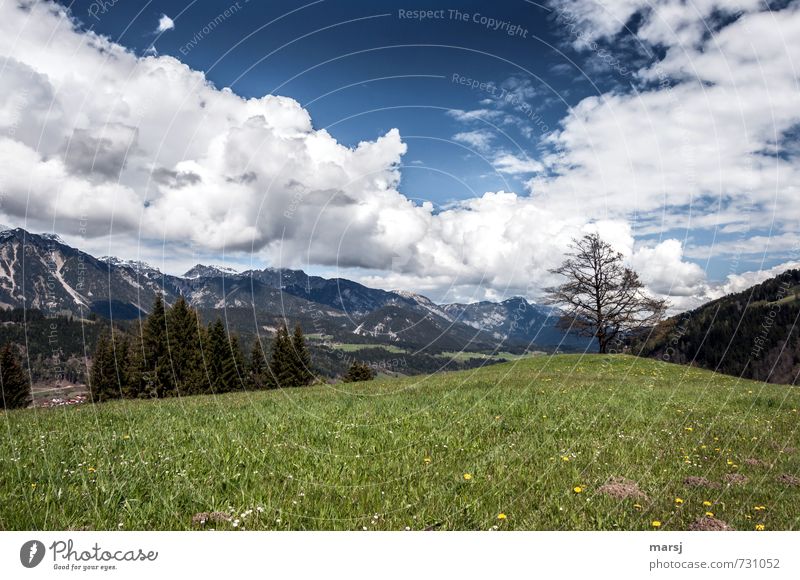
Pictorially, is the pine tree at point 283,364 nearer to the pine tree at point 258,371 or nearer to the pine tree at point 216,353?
the pine tree at point 258,371

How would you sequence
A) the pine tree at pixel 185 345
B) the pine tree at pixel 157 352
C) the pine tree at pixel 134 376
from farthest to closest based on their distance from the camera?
the pine tree at pixel 134 376
the pine tree at pixel 157 352
the pine tree at pixel 185 345

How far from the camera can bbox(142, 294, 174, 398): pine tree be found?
174 ft

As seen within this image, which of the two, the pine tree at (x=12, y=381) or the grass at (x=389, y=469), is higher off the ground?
the grass at (x=389, y=469)

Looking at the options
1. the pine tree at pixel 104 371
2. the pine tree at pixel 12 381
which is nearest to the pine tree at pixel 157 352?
the pine tree at pixel 104 371

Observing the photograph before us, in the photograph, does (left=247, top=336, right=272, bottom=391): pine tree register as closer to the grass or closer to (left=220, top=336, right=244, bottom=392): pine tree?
(left=220, top=336, right=244, bottom=392): pine tree

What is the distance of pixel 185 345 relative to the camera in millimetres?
56375

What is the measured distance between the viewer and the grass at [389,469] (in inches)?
197

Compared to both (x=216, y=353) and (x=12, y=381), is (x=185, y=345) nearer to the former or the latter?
(x=216, y=353)

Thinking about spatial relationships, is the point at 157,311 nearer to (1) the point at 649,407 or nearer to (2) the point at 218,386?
(2) the point at 218,386

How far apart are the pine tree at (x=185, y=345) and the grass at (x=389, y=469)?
40548mm

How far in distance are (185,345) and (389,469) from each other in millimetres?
56089

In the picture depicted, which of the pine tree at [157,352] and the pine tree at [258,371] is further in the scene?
the pine tree at [258,371]

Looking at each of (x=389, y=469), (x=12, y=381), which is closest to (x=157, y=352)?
(x=12, y=381)
